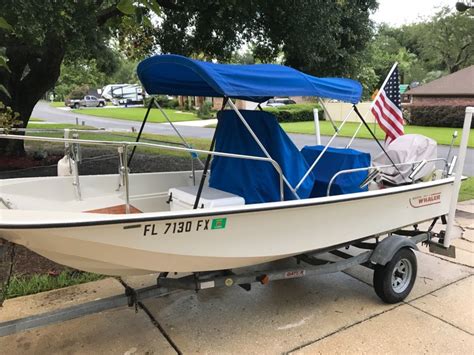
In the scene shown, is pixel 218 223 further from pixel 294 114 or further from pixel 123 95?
pixel 123 95

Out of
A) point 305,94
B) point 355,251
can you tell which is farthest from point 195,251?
point 355,251

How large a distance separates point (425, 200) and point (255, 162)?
6.48 feet

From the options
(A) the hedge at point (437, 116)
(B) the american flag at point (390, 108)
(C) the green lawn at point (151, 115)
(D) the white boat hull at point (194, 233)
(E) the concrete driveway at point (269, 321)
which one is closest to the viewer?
(D) the white boat hull at point (194, 233)

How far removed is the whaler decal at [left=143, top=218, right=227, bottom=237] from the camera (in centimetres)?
289

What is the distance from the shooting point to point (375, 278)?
418 cm

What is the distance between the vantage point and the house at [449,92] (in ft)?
96.1

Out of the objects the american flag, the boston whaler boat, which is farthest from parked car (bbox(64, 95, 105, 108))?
the boston whaler boat

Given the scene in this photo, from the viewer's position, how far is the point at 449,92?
2998 centimetres

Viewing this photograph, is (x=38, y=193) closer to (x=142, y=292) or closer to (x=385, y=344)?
(x=142, y=292)

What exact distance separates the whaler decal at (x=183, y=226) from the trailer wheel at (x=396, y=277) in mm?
1873

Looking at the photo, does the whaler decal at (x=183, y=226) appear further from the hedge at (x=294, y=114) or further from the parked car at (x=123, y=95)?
the parked car at (x=123, y=95)

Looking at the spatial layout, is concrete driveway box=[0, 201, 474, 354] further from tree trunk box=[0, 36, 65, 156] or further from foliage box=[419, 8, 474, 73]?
foliage box=[419, 8, 474, 73]

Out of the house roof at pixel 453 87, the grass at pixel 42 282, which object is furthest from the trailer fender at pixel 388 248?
the house roof at pixel 453 87

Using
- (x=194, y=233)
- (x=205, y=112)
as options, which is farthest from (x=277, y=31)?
(x=205, y=112)
